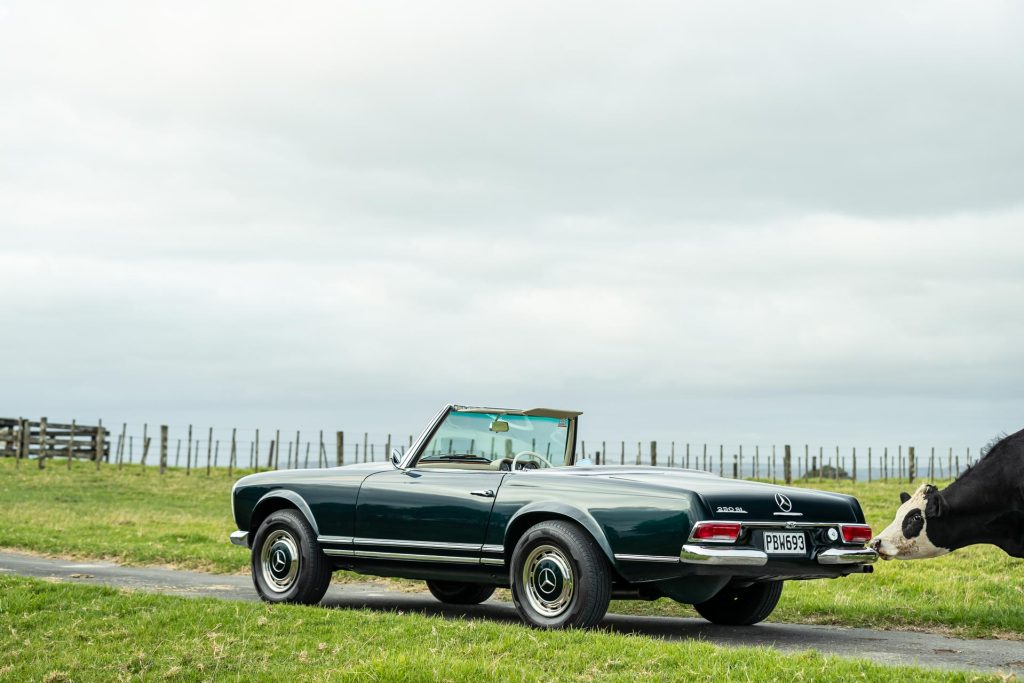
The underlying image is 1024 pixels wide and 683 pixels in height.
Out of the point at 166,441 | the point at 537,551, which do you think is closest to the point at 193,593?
the point at 537,551

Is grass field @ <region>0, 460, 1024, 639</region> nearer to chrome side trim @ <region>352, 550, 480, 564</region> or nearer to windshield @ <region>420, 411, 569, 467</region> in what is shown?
windshield @ <region>420, 411, 569, 467</region>

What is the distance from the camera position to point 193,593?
11.8 meters

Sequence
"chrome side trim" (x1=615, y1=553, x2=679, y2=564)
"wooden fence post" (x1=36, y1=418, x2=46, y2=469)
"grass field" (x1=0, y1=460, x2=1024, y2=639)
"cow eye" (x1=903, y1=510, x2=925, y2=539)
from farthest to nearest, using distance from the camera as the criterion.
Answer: "wooden fence post" (x1=36, y1=418, x2=46, y2=469) → "cow eye" (x1=903, y1=510, x2=925, y2=539) → "grass field" (x1=0, y1=460, x2=1024, y2=639) → "chrome side trim" (x1=615, y1=553, x2=679, y2=564)

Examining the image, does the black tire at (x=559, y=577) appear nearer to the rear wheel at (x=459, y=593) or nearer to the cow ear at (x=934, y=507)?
the rear wheel at (x=459, y=593)

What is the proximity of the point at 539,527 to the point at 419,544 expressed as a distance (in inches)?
54.6

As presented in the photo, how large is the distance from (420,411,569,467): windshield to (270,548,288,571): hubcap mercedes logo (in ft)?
5.14

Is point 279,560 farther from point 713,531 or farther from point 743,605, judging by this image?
point 713,531

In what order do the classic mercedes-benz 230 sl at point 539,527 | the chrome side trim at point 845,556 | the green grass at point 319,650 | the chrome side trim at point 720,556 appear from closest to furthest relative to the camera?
the green grass at point 319,650
the chrome side trim at point 720,556
the classic mercedes-benz 230 sl at point 539,527
the chrome side trim at point 845,556

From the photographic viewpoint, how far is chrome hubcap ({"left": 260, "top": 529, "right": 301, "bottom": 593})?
10.5 metres

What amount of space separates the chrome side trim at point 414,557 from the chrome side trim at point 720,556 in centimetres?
194

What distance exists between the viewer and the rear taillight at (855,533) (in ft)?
29.0

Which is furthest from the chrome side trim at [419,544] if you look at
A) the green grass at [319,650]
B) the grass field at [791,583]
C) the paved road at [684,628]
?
the grass field at [791,583]

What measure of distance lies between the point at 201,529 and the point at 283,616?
491 inches

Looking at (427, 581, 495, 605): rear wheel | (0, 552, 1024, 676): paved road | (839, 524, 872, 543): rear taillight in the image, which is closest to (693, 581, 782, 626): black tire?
(0, 552, 1024, 676): paved road
